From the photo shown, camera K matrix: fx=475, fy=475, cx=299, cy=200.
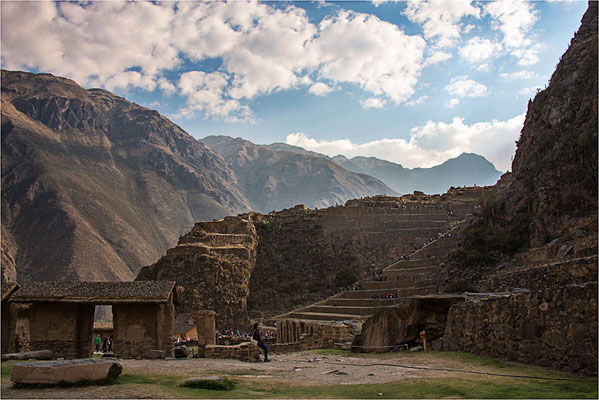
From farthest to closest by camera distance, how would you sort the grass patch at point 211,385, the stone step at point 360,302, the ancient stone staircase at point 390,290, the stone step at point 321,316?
the stone step at point 360,302, the ancient stone staircase at point 390,290, the stone step at point 321,316, the grass patch at point 211,385

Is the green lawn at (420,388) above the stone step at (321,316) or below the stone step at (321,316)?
below

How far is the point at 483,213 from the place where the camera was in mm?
32906

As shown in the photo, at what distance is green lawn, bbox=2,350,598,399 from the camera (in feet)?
22.2

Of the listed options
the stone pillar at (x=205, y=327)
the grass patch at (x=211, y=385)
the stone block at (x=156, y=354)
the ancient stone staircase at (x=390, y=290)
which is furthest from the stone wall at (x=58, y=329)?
the ancient stone staircase at (x=390, y=290)

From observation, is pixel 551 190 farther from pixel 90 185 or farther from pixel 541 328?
pixel 90 185

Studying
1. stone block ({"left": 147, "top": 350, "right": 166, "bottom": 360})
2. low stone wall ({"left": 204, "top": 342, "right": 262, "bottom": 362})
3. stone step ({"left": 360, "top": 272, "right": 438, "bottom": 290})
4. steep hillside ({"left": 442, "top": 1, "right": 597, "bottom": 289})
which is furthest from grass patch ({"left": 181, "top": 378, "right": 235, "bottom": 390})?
stone step ({"left": 360, "top": 272, "right": 438, "bottom": 290})

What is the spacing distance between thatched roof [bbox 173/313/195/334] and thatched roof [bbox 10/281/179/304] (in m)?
18.3

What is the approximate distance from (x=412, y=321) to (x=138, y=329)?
29.4 feet

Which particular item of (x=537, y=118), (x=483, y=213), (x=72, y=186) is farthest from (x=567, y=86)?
(x=72, y=186)

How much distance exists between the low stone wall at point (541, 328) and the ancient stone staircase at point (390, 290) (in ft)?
68.5

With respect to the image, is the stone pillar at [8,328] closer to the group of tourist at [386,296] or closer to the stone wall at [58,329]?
the stone wall at [58,329]

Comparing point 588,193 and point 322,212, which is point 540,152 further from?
point 322,212

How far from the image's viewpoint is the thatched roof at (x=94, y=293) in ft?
49.4

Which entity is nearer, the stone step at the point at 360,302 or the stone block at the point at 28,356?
the stone block at the point at 28,356
